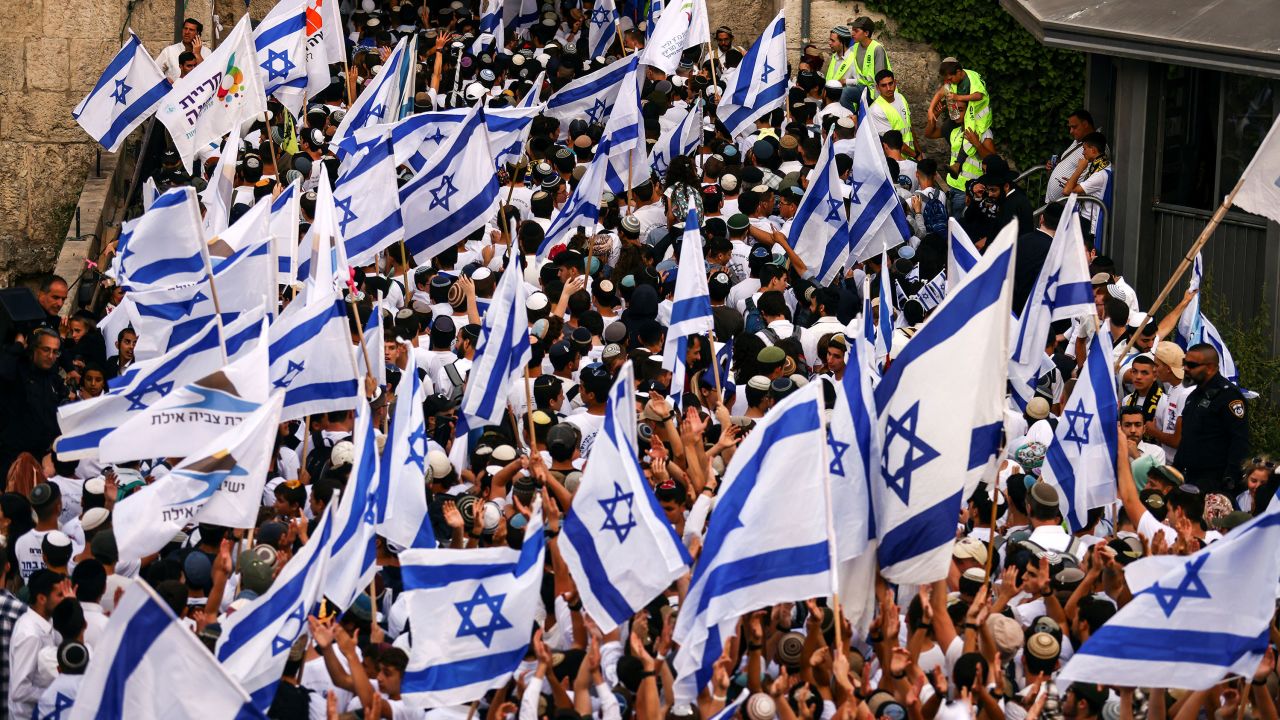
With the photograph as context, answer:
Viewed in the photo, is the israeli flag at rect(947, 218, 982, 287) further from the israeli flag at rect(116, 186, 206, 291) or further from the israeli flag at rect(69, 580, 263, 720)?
the israeli flag at rect(69, 580, 263, 720)

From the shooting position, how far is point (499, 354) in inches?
483

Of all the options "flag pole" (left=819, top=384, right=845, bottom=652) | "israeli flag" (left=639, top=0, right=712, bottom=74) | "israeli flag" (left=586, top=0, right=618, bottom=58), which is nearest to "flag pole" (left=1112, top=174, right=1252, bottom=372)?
"flag pole" (left=819, top=384, right=845, bottom=652)

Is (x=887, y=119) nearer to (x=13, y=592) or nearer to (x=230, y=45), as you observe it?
(x=230, y=45)

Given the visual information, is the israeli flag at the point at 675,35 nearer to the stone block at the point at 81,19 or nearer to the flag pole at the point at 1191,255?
the flag pole at the point at 1191,255

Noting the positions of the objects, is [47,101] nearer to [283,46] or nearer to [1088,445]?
[283,46]

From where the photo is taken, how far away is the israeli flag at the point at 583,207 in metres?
15.4

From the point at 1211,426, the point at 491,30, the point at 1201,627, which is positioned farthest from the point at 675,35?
the point at 1201,627

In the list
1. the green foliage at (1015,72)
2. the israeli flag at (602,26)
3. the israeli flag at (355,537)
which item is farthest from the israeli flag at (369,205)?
the green foliage at (1015,72)

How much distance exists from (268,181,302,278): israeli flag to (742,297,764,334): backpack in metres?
3.27

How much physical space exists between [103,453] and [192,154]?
621cm

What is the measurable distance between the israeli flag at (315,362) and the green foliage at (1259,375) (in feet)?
23.6

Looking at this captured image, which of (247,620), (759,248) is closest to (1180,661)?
(247,620)

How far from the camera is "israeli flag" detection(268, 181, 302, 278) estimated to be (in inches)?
571

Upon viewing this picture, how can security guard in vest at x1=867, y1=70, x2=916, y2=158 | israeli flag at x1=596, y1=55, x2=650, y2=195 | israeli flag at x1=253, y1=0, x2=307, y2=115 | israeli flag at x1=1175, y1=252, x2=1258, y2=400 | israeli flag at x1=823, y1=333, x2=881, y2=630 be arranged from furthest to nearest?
security guard in vest at x1=867, y1=70, x2=916, y2=158 → israeli flag at x1=253, y1=0, x2=307, y2=115 → israeli flag at x1=596, y1=55, x2=650, y2=195 → israeli flag at x1=1175, y1=252, x2=1258, y2=400 → israeli flag at x1=823, y1=333, x2=881, y2=630
